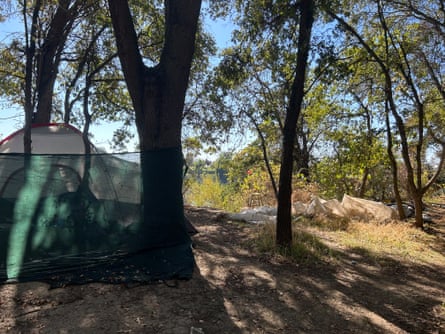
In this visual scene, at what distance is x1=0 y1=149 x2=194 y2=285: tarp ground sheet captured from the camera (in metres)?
2.96

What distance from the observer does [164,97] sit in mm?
3676

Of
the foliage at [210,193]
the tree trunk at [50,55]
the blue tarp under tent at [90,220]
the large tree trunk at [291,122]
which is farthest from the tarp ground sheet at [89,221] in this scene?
the foliage at [210,193]

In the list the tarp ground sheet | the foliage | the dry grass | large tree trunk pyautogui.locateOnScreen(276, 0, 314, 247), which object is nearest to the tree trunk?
the tarp ground sheet

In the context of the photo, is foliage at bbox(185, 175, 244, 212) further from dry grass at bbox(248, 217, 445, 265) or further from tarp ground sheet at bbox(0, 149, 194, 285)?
tarp ground sheet at bbox(0, 149, 194, 285)

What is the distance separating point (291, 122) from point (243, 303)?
242cm

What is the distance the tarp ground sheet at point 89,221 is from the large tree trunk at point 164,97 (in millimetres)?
17

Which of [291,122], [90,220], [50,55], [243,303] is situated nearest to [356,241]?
[291,122]

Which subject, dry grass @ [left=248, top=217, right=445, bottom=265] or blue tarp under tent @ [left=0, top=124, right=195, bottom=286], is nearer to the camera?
blue tarp under tent @ [left=0, top=124, right=195, bottom=286]

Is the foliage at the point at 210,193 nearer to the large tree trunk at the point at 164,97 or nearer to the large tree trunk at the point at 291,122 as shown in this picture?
the large tree trunk at the point at 291,122

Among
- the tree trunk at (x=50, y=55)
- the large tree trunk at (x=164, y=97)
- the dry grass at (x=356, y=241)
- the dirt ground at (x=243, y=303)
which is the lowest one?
the dirt ground at (x=243, y=303)

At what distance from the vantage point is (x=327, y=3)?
12.6 feet

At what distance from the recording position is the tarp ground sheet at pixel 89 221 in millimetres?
2959

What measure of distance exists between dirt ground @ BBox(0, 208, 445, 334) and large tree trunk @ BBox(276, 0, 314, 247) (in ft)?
1.82

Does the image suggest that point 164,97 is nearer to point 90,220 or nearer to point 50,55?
point 90,220
